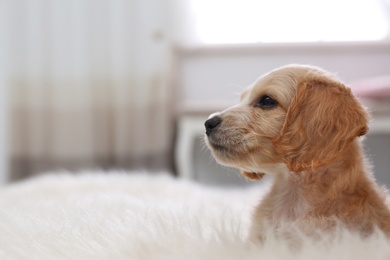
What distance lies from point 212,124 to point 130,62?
1987 mm

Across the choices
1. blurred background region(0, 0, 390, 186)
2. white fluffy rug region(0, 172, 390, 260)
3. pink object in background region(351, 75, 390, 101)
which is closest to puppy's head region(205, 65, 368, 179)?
white fluffy rug region(0, 172, 390, 260)

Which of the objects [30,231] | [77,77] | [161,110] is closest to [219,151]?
[30,231]

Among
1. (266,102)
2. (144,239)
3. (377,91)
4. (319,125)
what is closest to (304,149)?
(319,125)

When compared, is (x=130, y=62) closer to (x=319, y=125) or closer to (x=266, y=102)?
(x=266, y=102)

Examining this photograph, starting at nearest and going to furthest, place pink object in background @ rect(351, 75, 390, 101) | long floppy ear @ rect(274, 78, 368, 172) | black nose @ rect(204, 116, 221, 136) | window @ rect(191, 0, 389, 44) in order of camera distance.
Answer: long floppy ear @ rect(274, 78, 368, 172)
black nose @ rect(204, 116, 221, 136)
pink object in background @ rect(351, 75, 390, 101)
window @ rect(191, 0, 389, 44)

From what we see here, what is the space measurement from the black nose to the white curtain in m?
1.87

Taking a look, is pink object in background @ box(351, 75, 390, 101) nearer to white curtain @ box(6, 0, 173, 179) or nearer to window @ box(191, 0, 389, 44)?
window @ box(191, 0, 389, 44)

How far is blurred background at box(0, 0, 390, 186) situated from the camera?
2820 mm

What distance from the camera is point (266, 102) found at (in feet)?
3.16

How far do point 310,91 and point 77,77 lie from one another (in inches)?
85.4

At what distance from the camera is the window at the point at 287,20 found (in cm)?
281

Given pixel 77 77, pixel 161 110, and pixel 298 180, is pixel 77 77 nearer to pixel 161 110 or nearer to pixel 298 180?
pixel 161 110

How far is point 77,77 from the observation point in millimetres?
2881

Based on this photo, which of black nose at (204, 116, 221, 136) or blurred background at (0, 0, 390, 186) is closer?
black nose at (204, 116, 221, 136)
